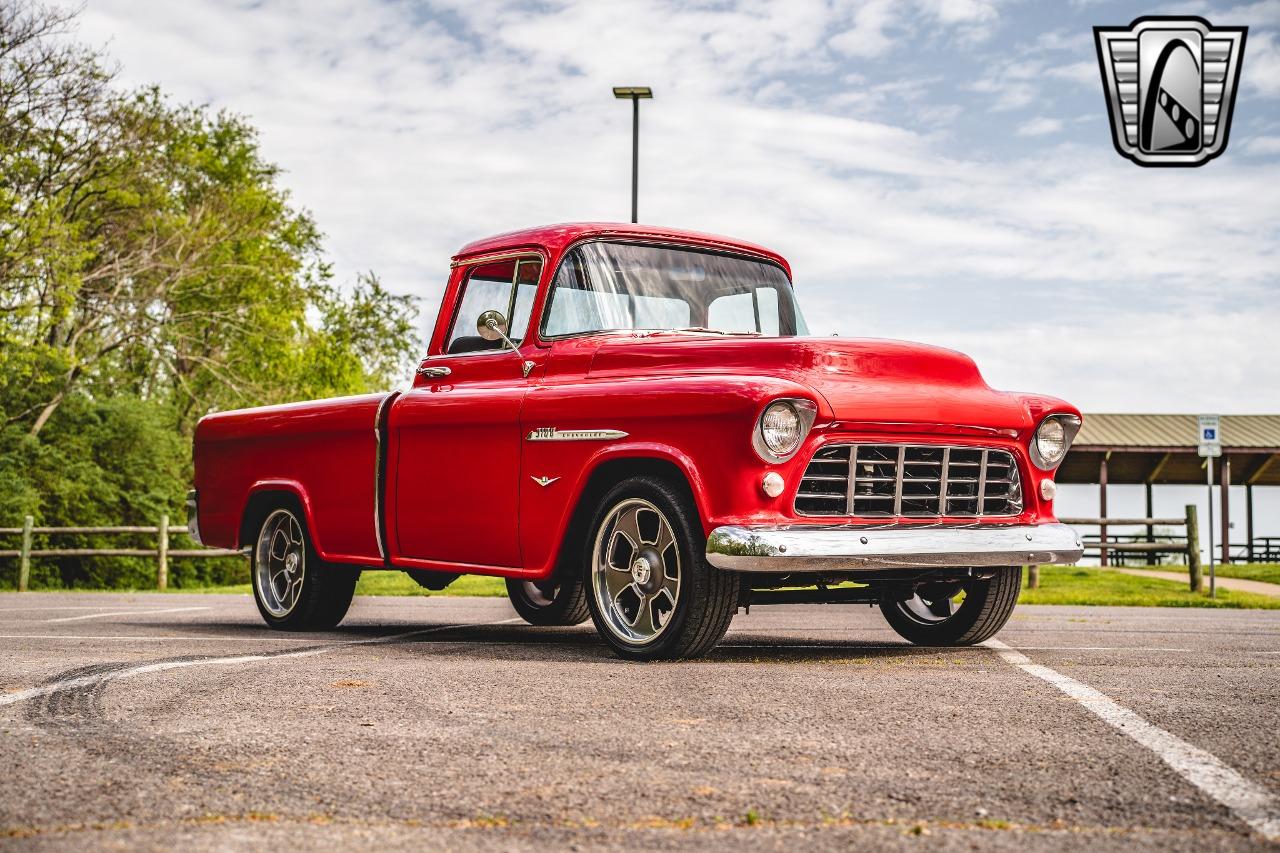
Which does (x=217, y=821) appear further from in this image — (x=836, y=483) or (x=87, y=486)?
(x=87, y=486)

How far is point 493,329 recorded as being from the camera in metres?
7.89

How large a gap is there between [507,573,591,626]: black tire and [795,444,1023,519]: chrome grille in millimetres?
3456

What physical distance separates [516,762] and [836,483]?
2.98 metres

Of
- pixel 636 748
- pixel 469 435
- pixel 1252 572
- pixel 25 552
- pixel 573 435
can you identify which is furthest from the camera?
pixel 1252 572

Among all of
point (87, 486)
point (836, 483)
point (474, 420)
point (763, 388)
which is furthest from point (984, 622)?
point (87, 486)

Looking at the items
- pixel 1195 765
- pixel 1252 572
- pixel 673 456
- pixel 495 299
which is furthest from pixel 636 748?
pixel 1252 572

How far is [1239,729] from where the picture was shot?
4.73 m

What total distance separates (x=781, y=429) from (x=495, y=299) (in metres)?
2.45

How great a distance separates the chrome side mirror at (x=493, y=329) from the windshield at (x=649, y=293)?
0.22 metres

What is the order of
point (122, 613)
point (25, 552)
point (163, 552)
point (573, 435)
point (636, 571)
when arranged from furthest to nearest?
point (25, 552), point (163, 552), point (122, 613), point (573, 435), point (636, 571)

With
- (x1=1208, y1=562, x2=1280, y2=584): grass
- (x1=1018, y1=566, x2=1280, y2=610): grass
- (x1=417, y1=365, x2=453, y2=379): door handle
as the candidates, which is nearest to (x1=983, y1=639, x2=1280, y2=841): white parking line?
(x1=417, y1=365, x2=453, y2=379): door handle

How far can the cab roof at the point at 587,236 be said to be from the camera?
7.98m

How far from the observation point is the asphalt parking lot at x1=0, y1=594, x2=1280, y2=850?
331 cm

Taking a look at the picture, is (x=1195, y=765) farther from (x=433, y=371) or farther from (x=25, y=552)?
(x=25, y=552)
